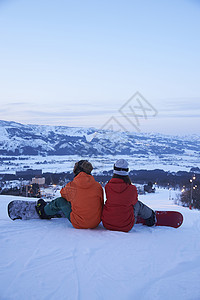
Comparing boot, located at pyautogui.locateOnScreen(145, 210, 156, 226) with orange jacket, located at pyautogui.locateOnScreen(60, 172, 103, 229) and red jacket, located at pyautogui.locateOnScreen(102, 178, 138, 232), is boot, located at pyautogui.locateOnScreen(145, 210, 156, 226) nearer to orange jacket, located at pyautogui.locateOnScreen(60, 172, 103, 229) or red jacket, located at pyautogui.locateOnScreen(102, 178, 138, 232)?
red jacket, located at pyautogui.locateOnScreen(102, 178, 138, 232)

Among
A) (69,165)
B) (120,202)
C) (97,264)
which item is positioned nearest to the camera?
(97,264)

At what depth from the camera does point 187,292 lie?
1640 mm

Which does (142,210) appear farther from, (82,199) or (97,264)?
(97,264)

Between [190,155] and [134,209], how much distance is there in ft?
396

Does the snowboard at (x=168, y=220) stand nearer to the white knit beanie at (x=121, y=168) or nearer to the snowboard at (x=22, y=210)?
the white knit beanie at (x=121, y=168)

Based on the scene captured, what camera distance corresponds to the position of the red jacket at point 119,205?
2854mm

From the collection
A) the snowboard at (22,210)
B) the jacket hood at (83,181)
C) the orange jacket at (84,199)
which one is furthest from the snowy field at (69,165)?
the jacket hood at (83,181)

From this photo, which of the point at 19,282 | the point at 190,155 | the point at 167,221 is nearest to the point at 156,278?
the point at 19,282

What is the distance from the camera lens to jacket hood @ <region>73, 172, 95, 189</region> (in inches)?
114

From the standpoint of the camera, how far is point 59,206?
10.3 feet

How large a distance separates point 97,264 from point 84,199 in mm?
936

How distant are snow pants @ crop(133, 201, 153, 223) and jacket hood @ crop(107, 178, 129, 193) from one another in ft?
0.99

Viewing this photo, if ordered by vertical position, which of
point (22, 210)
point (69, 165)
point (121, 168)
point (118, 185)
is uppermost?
point (121, 168)

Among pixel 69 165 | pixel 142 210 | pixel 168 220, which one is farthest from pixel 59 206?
pixel 69 165
